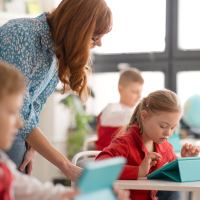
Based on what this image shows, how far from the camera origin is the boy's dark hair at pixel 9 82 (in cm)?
64

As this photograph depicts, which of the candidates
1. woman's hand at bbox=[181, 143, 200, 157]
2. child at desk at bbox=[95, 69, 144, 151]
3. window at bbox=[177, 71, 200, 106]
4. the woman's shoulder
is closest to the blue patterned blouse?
the woman's shoulder

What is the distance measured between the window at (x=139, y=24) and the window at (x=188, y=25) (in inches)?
8.2

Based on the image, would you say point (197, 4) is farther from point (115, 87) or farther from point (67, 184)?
point (67, 184)

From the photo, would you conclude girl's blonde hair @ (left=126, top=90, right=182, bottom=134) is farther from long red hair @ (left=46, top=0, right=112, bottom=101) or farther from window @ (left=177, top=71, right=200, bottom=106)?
window @ (left=177, top=71, right=200, bottom=106)

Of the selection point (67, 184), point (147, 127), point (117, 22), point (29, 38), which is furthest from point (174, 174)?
point (117, 22)

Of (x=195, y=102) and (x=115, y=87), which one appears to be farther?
(x=115, y=87)

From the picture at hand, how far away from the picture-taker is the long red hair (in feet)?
3.67

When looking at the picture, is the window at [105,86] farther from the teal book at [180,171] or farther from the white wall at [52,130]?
the teal book at [180,171]

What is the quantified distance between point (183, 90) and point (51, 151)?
287 cm

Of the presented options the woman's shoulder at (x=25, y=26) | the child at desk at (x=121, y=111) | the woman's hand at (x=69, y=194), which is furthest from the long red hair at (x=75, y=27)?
the child at desk at (x=121, y=111)

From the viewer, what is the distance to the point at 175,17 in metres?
3.55

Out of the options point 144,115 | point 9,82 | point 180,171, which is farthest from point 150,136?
point 9,82

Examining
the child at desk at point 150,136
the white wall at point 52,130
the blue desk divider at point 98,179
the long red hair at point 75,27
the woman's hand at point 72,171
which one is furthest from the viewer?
the white wall at point 52,130

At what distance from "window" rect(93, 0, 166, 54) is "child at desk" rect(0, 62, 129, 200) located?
3.09 metres
